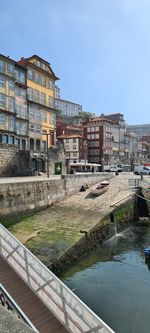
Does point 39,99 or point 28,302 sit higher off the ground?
point 39,99

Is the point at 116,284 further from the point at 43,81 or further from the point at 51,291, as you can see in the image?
the point at 43,81

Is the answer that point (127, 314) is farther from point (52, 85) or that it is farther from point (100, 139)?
point (100, 139)

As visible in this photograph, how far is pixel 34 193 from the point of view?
1250 inches

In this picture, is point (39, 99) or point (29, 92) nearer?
point (29, 92)

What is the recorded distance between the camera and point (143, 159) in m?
136

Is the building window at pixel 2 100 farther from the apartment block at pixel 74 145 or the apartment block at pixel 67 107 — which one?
the apartment block at pixel 67 107

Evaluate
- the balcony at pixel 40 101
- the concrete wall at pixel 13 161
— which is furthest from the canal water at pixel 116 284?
the balcony at pixel 40 101

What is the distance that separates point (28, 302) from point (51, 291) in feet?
4.13

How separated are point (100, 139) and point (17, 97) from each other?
172 ft

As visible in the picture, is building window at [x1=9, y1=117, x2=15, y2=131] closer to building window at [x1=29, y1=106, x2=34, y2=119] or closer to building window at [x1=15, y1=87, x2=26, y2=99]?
building window at [x1=15, y1=87, x2=26, y2=99]

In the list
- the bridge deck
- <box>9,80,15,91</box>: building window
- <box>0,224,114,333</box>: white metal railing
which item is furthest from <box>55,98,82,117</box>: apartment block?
the bridge deck

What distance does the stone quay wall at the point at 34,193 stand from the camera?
91.5 feet

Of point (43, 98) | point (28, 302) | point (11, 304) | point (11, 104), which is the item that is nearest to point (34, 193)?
point (28, 302)

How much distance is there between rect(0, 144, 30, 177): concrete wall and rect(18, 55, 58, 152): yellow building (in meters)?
5.43
